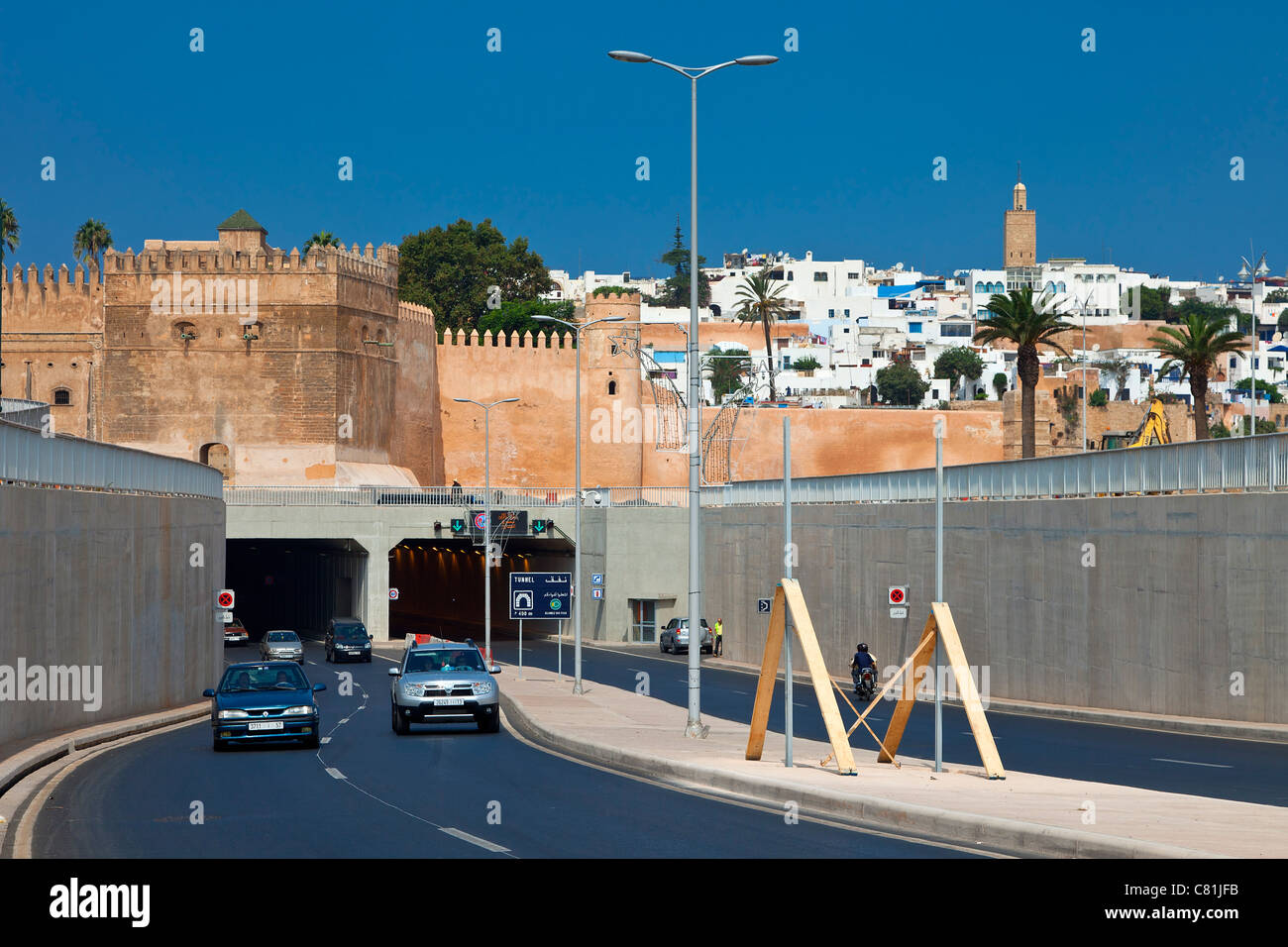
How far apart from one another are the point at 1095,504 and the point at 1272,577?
230 inches

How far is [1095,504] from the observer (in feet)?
107

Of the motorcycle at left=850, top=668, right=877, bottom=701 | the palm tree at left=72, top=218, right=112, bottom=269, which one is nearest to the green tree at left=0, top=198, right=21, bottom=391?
the palm tree at left=72, top=218, right=112, bottom=269

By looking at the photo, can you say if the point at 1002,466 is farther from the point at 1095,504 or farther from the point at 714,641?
the point at 714,641

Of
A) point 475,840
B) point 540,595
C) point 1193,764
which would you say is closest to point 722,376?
point 540,595

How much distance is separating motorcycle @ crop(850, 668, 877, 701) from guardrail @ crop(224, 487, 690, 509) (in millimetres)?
31563

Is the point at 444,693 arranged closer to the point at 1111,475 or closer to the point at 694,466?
the point at 694,466

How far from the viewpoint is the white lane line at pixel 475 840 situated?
13789 millimetres

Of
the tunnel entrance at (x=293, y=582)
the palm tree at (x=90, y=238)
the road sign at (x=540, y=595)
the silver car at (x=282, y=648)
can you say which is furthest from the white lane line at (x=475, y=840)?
the palm tree at (x=90, y=238)

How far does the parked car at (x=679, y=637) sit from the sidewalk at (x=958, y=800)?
3145cm

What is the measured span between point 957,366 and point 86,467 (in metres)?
144

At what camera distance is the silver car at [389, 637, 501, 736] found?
27.1 metres

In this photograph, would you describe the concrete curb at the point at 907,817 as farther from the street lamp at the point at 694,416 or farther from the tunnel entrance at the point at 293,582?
the tunnel entrance at the point at 293,582
